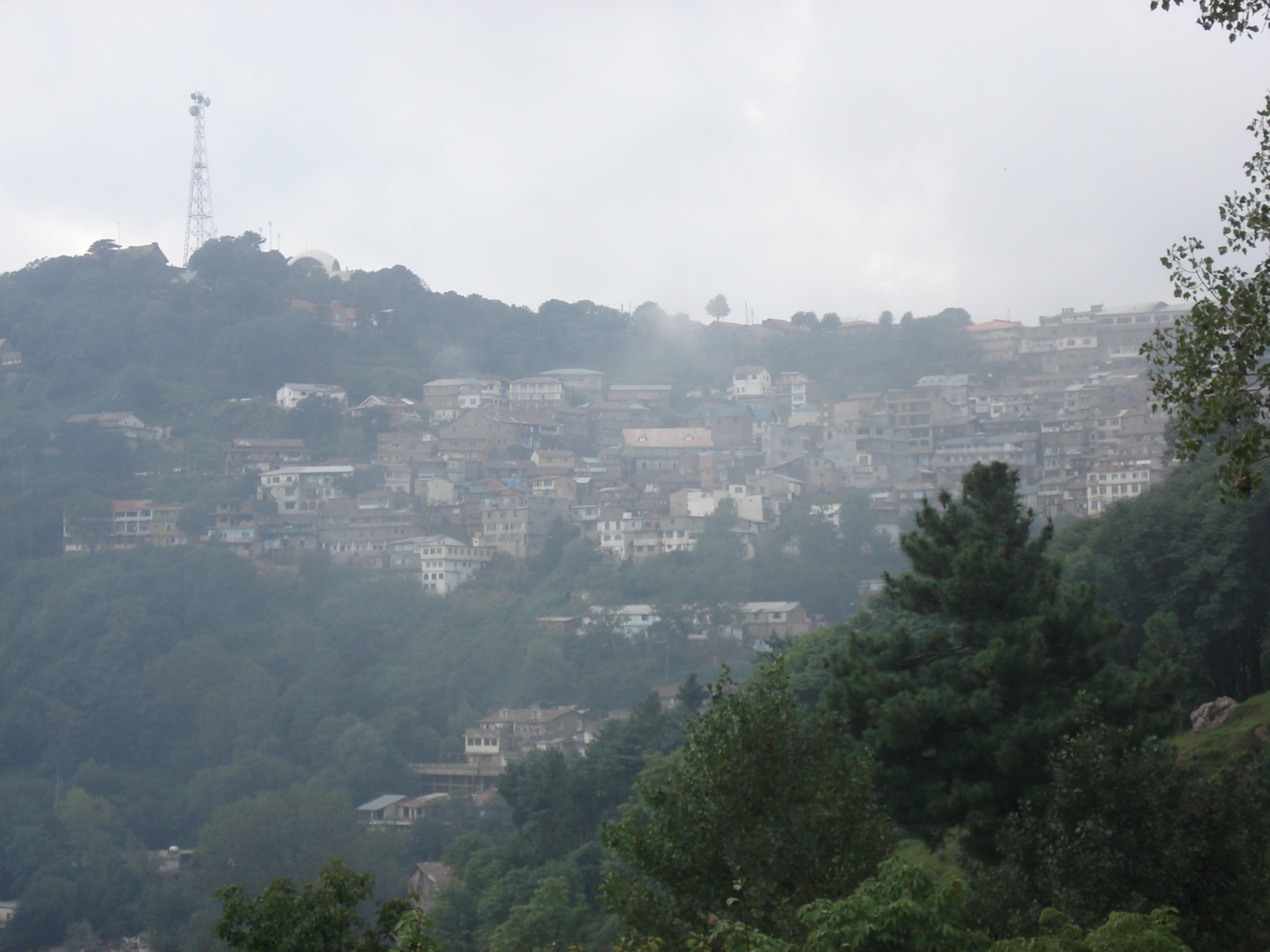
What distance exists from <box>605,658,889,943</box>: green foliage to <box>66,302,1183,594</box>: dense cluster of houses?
46542mm

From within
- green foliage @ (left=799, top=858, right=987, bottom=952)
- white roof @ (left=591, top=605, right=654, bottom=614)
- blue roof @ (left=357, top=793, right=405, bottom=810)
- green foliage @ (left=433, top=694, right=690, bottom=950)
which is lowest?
blue roof @ (left=357, top=793, right=405, bottom=810)

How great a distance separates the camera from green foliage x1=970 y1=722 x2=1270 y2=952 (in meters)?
6.68

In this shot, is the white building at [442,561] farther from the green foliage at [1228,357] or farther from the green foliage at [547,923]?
the green foliage at [1228,357]

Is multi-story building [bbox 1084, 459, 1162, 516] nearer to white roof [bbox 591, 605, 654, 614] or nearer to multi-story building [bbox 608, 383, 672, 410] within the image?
white roof [bbox 591, 605, 654, 614]

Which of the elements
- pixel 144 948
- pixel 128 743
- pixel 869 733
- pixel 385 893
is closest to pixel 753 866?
pixel 869 733

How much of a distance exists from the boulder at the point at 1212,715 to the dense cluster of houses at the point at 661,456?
3764 centimetres

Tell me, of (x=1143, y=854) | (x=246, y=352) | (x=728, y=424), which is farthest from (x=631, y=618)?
(x=1143, y=854)

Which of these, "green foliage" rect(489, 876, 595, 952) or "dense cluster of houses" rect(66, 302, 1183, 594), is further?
"dense cluster of houses" rect(66, 302, 1183, 594)

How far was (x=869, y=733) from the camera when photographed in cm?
987

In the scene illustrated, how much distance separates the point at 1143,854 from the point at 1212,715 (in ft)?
28.4

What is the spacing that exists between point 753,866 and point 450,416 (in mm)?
65659

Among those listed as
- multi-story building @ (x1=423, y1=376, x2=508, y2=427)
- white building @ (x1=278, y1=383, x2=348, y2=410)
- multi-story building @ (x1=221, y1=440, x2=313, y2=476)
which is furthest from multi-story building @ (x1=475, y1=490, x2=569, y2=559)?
white building @ (x1=278, y1=383, x2=348, y2=410)

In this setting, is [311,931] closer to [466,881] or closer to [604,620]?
[466,881]

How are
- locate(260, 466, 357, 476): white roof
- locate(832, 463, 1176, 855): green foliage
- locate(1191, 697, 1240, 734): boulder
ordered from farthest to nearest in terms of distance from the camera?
1. locate(260, 466, 357, 476): white roof
2. locate(1191, 697, 1240, 734): boulder
3. locate(832, 463, 1176, 855): green foliage
